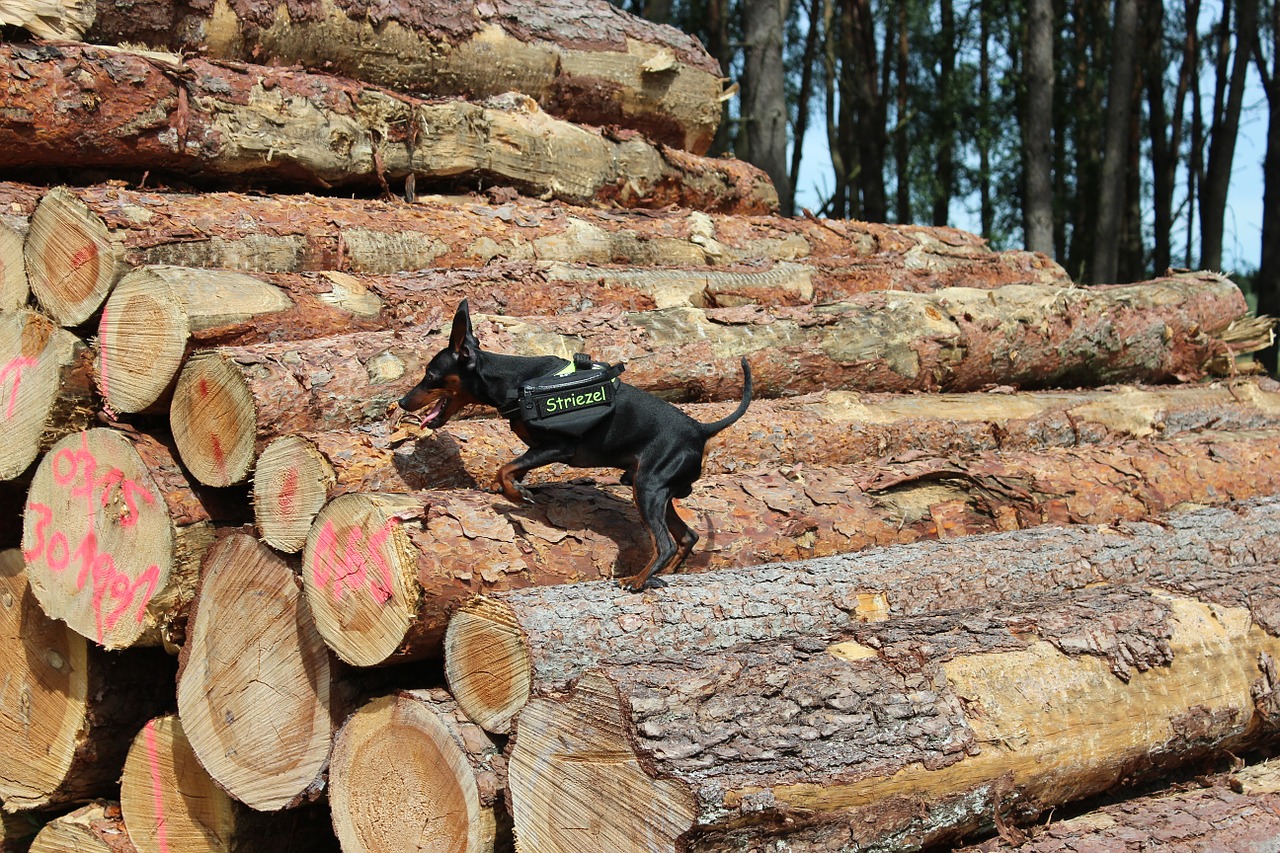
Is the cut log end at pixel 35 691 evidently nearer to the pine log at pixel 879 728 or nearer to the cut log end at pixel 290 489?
the cut log end at pixel 290 489

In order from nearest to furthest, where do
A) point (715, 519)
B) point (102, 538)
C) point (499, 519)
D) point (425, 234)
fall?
point (499, 519) → point (715, 519) → point (102, 538) → point (425, 234)

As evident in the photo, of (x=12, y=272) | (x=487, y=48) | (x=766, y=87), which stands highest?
(x=766, y=87)

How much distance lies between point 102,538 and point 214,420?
0.71 m

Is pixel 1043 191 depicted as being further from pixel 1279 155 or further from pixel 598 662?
pixel 598 662

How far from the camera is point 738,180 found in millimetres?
8227

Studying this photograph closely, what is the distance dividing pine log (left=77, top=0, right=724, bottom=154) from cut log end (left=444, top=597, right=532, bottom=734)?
3.87 meters

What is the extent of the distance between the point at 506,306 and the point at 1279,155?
10790 millimetres

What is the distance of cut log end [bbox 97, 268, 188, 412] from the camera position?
13.2ft

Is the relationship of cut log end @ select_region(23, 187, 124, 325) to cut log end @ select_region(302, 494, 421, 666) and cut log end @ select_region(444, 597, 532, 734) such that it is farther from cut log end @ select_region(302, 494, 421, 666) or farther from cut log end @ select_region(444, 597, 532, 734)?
cut log end @ select_region(444, 597, 532, 734)

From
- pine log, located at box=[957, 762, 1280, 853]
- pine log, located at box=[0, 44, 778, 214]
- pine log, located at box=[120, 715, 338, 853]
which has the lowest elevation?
pine log, located at box=[120, 715, 338, 853]

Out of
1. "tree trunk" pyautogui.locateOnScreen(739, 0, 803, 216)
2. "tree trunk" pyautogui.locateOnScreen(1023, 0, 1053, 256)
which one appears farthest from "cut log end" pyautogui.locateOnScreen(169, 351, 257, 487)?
"tree trunk" pyautogui.locateOnScreen(1023, 0, 1053, 256)

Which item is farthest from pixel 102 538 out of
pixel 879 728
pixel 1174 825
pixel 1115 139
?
pixel 1115 139

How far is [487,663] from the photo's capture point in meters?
3.22

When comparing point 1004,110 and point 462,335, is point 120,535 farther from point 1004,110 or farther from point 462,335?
point 1004,110
